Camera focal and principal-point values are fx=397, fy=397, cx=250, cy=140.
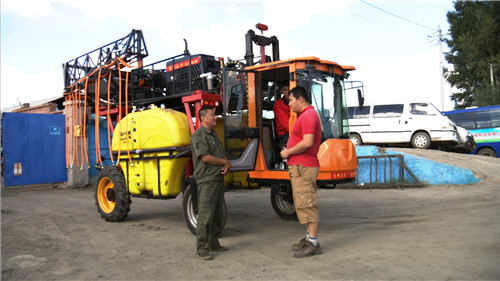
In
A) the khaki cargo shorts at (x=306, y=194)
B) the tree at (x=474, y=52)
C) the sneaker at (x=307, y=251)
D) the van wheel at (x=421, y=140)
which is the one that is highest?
the tree at (x=474, y=52)

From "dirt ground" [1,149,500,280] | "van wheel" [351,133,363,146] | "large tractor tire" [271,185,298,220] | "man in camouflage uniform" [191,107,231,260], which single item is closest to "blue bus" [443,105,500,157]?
"van wheel" [351,133,363,146]

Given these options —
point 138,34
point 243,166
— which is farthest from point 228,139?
point 138,34

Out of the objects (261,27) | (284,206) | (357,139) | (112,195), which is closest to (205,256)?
(284,206)

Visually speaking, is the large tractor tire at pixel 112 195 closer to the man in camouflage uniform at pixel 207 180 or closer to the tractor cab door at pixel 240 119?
the tractor cab door at pixel 240 119

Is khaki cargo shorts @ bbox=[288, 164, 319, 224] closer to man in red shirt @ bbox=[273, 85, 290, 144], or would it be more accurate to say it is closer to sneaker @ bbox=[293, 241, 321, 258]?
sneaker @ bbox=[293, 241, 321, 258]

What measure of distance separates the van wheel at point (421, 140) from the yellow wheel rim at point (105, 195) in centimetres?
1277

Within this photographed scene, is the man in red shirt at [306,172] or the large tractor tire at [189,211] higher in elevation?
the man in red shirt at [306,172]

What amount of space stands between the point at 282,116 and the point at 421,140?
11537 millimetres

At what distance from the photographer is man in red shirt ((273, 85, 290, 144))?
6.69 m

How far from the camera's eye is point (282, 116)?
674cm

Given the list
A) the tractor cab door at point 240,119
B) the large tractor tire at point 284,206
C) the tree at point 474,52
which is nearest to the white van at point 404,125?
the large tractor tire at point 284,206

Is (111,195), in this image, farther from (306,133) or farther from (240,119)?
(306,133)

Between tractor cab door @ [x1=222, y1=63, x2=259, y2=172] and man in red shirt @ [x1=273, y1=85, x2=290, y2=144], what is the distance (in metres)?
0.42

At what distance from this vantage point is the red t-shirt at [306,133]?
4785 millimetres
